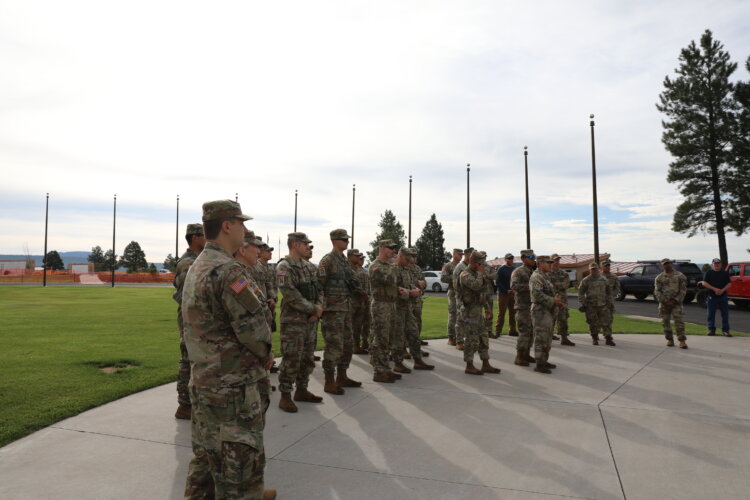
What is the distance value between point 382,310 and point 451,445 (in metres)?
2.59

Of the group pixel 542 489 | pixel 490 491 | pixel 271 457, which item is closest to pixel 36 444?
pixel 271 457

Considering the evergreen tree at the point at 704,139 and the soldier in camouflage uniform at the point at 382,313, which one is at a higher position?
the evergreen tree at the point at 704,139

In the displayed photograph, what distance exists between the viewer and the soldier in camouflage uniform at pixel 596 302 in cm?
974

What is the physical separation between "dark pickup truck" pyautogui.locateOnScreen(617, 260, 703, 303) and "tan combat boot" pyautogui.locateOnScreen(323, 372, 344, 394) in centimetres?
2056

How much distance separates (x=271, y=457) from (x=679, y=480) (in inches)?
124

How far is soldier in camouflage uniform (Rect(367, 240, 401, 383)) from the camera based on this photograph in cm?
639

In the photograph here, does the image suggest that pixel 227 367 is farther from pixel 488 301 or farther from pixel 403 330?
pixel 488 301

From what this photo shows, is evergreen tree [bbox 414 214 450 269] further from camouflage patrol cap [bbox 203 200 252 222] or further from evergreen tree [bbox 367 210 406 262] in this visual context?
camouflage patrol cap [bbox 203 200 252 222]

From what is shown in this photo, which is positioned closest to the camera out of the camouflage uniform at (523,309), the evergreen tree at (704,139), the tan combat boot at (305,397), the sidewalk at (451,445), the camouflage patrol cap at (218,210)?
the camouflage patrol cap at (218,210)

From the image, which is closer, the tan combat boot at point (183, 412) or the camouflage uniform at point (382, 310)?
the tan combat boot at point (183, 412)

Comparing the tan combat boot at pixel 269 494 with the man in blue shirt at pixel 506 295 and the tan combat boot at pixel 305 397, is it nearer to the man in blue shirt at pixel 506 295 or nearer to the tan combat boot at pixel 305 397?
the tan combat boot at pixel 305 397

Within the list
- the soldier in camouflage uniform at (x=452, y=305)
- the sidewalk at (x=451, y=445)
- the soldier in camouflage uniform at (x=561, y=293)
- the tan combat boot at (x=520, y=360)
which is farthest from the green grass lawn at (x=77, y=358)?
the tan combat boot at (x=520, y=360)

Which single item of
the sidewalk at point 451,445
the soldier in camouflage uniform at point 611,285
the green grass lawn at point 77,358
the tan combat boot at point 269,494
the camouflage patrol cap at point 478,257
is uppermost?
the camouflage patrol cap at point 478,257

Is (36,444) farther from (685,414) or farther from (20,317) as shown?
(20,317)
